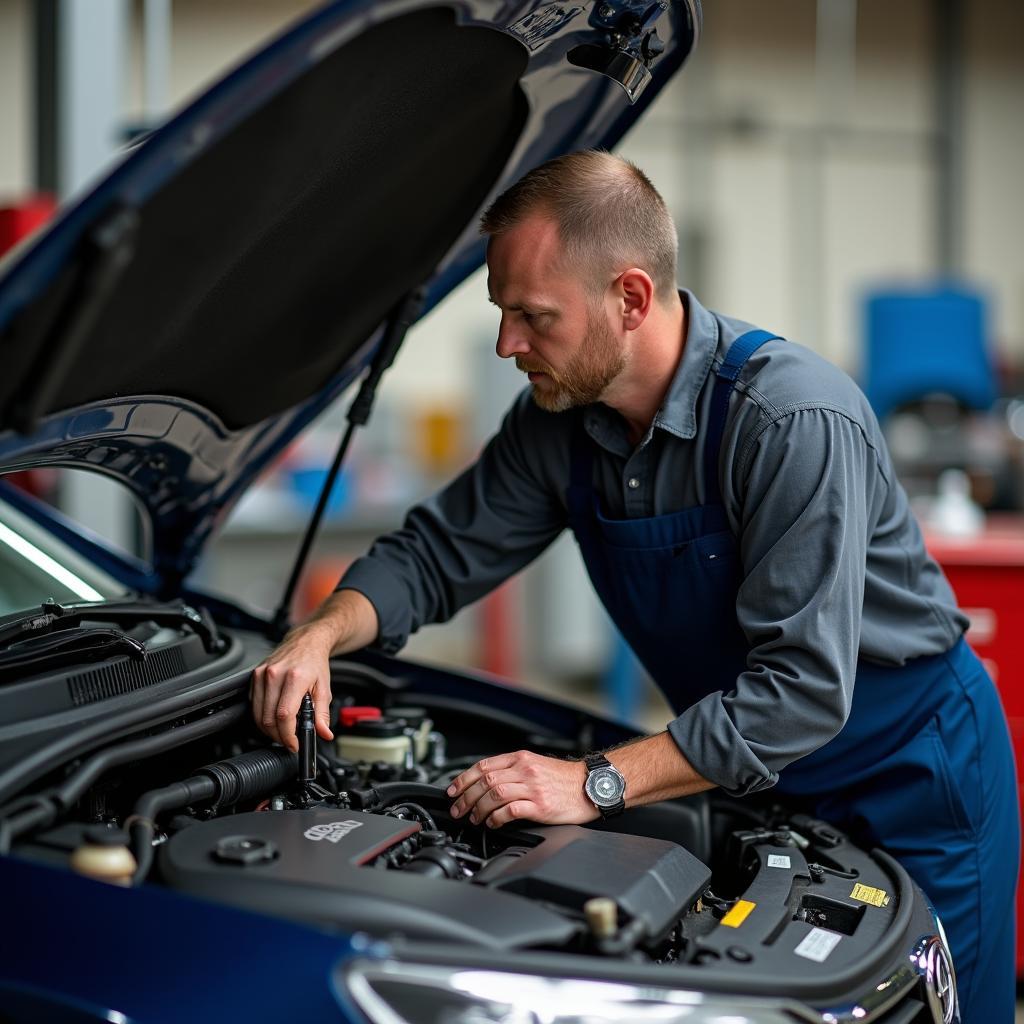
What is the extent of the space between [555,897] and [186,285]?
82 cm

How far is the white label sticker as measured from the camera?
129cm

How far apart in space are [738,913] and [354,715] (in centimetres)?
68

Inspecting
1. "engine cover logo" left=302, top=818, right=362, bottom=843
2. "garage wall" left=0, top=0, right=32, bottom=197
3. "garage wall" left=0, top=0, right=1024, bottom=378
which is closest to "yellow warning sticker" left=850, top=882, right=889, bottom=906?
"engine cover logo" left=302, top=818, right=362, bottom=843

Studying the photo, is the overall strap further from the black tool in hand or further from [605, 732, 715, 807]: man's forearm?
the black tool in hand

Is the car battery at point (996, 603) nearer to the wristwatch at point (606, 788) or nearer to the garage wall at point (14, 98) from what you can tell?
the wristwatch at point (606, 788)

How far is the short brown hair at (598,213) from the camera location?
1.65 metres

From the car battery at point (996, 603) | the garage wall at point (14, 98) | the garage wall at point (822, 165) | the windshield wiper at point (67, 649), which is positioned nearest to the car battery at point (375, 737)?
the windshield wiper at point (67, 649)

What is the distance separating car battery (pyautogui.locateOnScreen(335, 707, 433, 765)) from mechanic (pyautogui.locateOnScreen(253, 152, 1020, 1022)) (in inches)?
4.4

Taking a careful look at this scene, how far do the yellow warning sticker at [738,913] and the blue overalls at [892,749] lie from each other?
1.25 feet

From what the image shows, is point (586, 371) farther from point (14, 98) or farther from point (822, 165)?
point (822, 165)

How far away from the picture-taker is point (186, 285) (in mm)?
1486

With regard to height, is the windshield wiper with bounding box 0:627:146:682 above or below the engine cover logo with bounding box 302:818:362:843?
above

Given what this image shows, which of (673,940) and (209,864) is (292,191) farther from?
(673,940)

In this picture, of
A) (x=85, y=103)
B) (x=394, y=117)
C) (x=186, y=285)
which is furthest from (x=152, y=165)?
(x=85, y=103)
